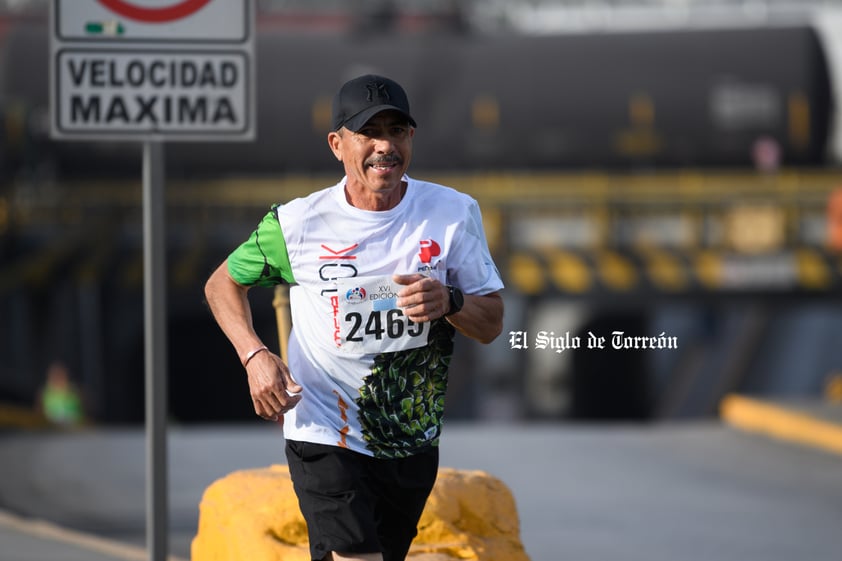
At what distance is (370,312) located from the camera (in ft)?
12.6

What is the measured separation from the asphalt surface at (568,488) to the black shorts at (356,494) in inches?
151

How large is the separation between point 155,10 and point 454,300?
1566 millimetres

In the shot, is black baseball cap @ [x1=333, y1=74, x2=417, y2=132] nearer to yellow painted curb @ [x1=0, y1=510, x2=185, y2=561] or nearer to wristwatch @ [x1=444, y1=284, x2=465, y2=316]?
wristwatch @ [x1=444, y1=284, x2=465, y2=316]

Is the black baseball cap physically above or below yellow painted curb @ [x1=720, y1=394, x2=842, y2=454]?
above

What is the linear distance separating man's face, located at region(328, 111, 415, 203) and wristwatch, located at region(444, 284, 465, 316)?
30 cm

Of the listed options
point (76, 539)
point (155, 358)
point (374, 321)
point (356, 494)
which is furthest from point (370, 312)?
point (76, 539)

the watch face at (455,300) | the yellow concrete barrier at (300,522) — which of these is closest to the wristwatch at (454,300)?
the watch face at (455,300)

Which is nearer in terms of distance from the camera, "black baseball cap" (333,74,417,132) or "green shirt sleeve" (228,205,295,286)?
"black baseball cap" (333,74,417,132)

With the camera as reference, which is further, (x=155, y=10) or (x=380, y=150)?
(x=155, y=10)

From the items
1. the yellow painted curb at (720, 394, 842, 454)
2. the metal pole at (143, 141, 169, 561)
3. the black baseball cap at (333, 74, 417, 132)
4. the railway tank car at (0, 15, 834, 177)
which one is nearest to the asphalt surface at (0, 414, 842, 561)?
the yellow painted curb at (720, 394, 842, 454)

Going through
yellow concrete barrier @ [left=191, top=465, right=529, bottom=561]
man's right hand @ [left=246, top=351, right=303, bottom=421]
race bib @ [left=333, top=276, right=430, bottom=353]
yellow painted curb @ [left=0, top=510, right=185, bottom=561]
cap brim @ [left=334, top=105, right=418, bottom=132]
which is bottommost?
yellow painted curb @ [left=0, top=510, right=185, bottom=561]

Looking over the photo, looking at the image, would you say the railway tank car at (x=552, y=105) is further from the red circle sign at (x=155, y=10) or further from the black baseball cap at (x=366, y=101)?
the black baseball cap at (x=366, y=101)

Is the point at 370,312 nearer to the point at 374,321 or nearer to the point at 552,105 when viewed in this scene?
the point at 374,321

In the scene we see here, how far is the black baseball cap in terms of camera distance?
147 inches
